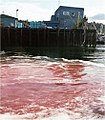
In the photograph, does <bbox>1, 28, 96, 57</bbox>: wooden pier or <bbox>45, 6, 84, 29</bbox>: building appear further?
<bbox>45, 6, 84, 29</bbox>: building

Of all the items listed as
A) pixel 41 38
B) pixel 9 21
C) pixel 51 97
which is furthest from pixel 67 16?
pixel 51 97

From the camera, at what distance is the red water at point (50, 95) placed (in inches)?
299

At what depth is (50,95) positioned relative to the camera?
9523 mm

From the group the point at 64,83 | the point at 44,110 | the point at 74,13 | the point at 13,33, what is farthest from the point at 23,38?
the point at 44,110

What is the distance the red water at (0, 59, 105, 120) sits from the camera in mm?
7594

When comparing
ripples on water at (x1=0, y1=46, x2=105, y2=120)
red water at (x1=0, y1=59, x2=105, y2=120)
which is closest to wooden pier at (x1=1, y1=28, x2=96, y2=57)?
red water at (x1=0, y1=59, x2=105, y2=120)

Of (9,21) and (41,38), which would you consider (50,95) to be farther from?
(9,21)

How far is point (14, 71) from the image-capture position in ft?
48.9

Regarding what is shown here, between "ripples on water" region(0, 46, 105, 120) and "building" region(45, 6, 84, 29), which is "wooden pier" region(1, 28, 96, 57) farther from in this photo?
"ripples on water" region(0, 46, 105, 120)

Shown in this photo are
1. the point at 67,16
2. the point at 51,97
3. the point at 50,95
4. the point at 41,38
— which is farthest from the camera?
the point at 67,16

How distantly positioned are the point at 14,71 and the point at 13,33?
937 inches

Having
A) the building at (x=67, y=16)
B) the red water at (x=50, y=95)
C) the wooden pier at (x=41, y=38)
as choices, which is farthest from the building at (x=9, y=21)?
the red water at (x=50, y=95)

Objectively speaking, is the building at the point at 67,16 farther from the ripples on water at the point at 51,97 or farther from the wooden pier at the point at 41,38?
the ripples on water at the point at 51,97

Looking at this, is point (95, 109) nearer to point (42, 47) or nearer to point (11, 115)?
point (11, 115)
